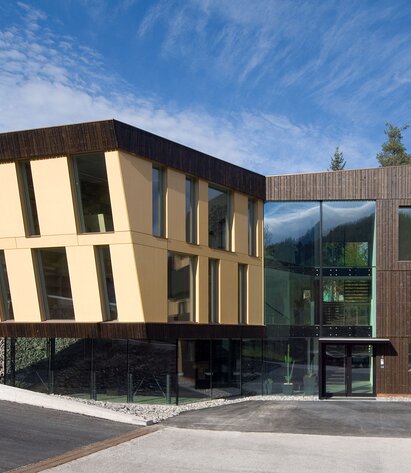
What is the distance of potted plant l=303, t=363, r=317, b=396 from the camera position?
25.7m

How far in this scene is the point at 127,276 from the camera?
20016 millimetres

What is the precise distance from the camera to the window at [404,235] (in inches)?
1013

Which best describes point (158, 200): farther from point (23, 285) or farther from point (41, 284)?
point (23, 285)

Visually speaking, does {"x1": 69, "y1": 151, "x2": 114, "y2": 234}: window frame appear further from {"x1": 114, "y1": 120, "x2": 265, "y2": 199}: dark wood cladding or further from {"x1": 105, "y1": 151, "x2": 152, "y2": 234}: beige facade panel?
{"x1": 114, "y1": 120, "x2": 265, "y2": 199}: dark wood cladding

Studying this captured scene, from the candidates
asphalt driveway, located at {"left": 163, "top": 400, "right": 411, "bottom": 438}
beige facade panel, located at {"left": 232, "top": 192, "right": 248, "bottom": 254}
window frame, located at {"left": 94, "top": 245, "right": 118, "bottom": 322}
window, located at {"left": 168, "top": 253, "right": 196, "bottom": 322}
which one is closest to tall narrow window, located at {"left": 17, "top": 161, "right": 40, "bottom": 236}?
window frame, located at {"left": 94, "top": 245, "right": 118, "bottom": 322}

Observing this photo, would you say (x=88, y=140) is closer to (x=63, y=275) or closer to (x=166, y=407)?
(x=63, y=275)

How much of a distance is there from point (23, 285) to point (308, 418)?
33.1ft

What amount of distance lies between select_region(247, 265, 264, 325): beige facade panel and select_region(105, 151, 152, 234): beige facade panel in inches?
263

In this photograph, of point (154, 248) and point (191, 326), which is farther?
point (191, 326)

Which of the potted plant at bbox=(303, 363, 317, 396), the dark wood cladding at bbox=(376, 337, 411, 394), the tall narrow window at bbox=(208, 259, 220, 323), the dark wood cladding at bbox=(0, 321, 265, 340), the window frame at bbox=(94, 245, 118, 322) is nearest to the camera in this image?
the dark wood cladding at bbox=(0, 321, 265, 340)

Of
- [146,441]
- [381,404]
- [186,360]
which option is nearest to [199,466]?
[146,441]

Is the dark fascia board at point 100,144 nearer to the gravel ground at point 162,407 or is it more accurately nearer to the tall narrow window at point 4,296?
the tall narrow window at point 4,296

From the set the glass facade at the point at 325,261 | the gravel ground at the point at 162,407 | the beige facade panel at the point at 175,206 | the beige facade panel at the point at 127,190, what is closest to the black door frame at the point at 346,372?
the gravel ground at the point at 162,407

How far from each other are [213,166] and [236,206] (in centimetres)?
209
